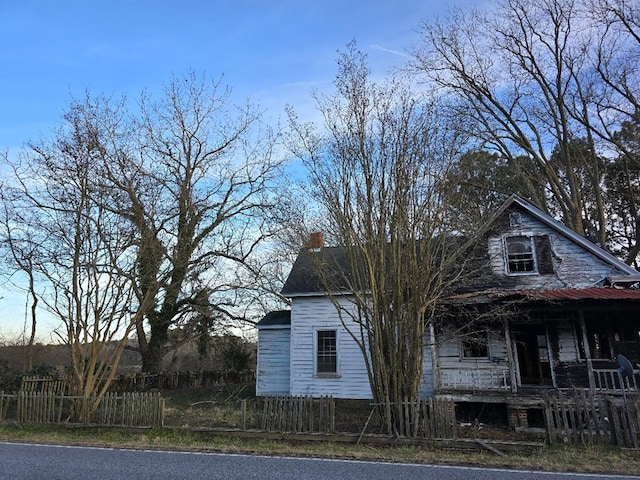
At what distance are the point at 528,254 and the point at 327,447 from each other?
1072cm

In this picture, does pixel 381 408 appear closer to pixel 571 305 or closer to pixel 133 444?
pixel 133 444

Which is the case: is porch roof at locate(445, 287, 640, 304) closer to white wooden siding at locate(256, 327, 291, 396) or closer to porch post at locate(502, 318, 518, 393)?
porch post at locate(502, 318, 518, 393)

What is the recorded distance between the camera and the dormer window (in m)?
16.0

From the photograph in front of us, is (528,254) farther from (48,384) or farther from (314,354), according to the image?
(48,384)

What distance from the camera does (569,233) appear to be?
51.7 ft

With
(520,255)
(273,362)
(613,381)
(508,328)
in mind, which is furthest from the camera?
(273,362)

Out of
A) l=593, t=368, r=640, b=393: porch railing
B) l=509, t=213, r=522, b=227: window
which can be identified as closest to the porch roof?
l=593, t=368, r=640, b=393: porch railing

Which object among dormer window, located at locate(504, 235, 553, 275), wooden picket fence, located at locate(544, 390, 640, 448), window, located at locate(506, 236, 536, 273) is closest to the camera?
wooden picket fence, located at locate(544, 390, 640, 448)

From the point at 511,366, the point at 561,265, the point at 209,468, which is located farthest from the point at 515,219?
the point at 209,468

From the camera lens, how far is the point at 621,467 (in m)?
7.46

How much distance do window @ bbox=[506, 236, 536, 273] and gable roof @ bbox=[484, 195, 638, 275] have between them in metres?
0.90

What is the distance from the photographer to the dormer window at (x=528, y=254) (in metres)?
16.0

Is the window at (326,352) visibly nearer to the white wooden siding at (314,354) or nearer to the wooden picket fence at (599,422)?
the white wooden siding at (314,354)

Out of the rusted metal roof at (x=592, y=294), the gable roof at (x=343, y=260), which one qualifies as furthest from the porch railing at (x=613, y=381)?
the gable roof at (x=343, y=260)
